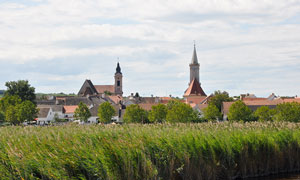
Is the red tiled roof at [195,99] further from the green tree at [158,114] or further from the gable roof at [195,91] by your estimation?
the green tree at [158,114]

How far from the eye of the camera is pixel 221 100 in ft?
371

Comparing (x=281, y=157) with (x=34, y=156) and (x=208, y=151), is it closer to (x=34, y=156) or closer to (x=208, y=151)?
(x=208, y=151)

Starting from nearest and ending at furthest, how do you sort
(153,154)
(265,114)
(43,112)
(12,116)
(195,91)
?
(153,154) < (265,114) < (12,116) < (43,112) < (195,91)

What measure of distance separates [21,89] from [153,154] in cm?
9115

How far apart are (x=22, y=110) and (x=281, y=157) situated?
206ft

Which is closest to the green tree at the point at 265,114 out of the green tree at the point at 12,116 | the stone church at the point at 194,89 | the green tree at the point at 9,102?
the green tree at the point at 12,116

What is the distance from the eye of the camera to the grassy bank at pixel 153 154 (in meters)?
17.4

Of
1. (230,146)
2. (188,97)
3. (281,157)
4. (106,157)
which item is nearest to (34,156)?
(106,157)

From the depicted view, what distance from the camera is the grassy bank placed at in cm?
1738

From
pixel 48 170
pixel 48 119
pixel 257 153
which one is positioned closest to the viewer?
pixel 48 170

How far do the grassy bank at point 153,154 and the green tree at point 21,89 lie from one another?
83812 millimetres

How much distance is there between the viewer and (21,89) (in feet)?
351

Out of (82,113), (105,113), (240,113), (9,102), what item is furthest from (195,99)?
(9,102)

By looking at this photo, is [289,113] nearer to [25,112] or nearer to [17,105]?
[25,112]
